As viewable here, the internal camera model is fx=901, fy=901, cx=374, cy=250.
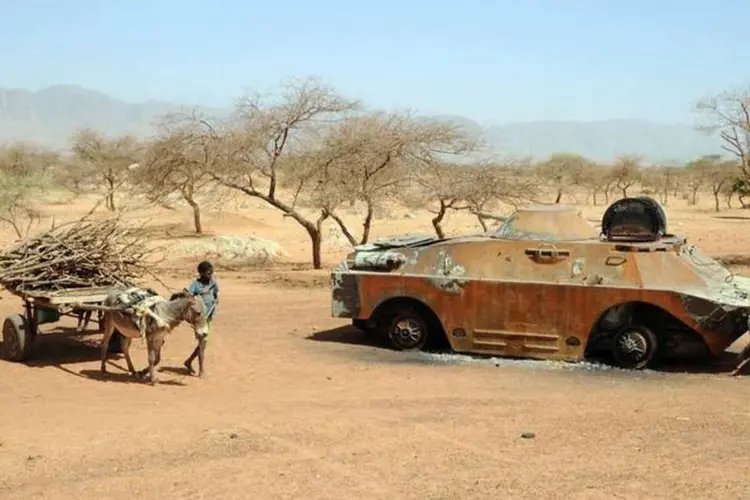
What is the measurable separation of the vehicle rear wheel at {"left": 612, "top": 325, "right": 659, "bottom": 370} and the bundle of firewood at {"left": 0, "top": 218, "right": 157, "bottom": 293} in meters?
6.31

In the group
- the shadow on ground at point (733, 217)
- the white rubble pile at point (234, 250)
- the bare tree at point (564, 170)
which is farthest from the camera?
the bare tree at point (564, 170)

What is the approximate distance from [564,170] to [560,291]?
48491 mm

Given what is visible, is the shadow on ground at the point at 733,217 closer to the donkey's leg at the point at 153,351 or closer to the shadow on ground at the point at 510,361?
the shadow on ground at the point at 510,361

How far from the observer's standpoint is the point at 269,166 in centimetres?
2238

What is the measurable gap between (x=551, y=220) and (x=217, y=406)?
529 cm

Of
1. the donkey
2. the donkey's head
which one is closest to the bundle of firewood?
the donkey

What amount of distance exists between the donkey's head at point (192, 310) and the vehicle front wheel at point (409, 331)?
324 cm

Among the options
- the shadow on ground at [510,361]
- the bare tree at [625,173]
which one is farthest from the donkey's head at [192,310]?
the bare tree at [625,173]

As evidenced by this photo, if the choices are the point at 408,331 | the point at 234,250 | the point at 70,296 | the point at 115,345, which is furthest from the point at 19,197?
the point at 408,331

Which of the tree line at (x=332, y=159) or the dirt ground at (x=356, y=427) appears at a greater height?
the tree line at (x=332, y=159)

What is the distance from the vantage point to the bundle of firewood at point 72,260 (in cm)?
1120

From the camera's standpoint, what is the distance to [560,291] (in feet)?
→ 36.8

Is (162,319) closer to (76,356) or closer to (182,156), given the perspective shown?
(76,356)

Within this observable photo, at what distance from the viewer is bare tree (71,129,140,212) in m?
45.4
